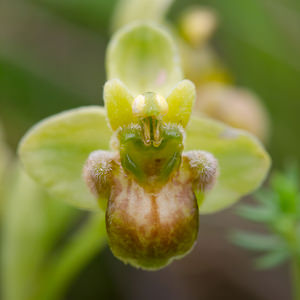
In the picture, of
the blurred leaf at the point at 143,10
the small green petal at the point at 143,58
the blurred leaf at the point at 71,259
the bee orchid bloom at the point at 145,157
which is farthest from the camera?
the blurred leaf at the point at 143,10

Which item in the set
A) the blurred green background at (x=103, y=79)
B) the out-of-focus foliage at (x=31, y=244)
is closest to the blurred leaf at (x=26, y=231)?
the out-of-focus foliage at (x=31, y=244)

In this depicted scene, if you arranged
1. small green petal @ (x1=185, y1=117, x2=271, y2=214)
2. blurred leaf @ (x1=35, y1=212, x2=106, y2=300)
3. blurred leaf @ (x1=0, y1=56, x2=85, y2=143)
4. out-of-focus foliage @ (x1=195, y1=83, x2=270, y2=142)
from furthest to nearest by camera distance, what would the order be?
blurred leaf @ (x1=0, y1=56, x2=85, y2=143) < out-of-focus foliage @ (x1=195, y1=83, x2=270, y2=142) < blurred leaf @ (x1=35, y1=212, x2=106, y2=300) < small green petal @ (x1=185, y1=117, x2=271, y2=214)

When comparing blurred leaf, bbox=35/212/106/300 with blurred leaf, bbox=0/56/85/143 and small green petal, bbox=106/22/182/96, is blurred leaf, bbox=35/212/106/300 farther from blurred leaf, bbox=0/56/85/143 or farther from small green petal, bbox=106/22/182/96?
blurred leaf, bbox=0/56/85/143

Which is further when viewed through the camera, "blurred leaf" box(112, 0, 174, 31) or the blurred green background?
the blurred green background

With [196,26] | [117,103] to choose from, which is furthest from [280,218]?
[196,26]

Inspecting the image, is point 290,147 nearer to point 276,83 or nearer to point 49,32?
point 276,83

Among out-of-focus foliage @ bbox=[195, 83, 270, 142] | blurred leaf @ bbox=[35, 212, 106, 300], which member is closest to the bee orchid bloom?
blurred leaf @ bbox=[35, 212, 106, 300]

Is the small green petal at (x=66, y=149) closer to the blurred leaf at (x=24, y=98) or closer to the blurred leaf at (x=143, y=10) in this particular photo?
the blurred leaf at (x=143, y=10)

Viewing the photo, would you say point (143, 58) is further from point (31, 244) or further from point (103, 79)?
point (103, 79)

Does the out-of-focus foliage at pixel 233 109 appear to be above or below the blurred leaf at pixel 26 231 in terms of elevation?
above
